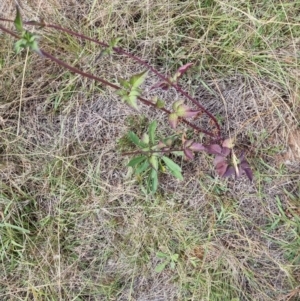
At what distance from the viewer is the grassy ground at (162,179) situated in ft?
5.70

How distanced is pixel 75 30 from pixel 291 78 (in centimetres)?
85

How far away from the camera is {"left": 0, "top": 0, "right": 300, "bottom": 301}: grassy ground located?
5.70 ft

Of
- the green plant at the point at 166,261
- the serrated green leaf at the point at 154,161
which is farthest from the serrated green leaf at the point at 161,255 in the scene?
the serrated green leaf at the point at 154,161

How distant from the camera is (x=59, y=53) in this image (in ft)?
6.16

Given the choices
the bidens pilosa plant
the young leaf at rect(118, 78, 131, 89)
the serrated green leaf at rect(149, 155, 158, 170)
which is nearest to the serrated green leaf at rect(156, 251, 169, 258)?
the bidens pilosa plant

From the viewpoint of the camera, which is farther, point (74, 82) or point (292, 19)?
point (74, 82)

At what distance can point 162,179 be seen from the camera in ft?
5.92

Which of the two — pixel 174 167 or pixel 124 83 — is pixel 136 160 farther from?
pixel 124 83

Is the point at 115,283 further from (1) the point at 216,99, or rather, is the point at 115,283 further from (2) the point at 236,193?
(1) the point at 216,99

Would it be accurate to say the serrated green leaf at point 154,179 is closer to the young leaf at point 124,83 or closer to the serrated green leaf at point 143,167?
the serrated green leaf at point 143,167

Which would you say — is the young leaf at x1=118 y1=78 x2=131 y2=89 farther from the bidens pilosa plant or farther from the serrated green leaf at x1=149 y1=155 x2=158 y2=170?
the serrated green leaf at x1=149 y1=155 x2=158 y2=170

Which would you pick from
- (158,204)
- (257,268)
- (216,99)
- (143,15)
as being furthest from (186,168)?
(143,15)

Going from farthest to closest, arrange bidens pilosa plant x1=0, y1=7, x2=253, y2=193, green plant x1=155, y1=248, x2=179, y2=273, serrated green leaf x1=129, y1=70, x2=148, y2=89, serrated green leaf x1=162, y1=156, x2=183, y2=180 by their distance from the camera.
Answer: green plant x1=155, y1=248, x2=179, y2=273
serrated green leaf x1=162, y1=156, x2=183, y2=180
bidens pilosa plant x1=0, y1=7, x2=253, y2=193
serrated green leaf x1=129, y1=70, x2=148, y2=89

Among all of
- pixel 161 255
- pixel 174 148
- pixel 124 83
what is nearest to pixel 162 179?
pixel 174 148
